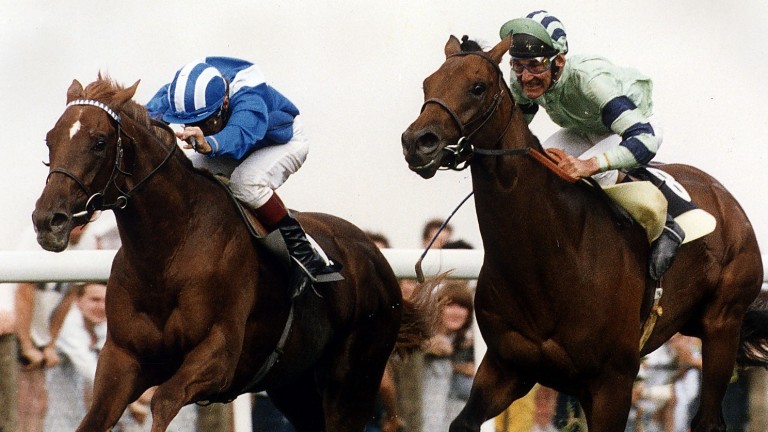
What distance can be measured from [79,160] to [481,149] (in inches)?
49.7

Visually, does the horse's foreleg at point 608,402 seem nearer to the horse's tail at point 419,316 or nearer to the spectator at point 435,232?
the horse's tail at point 419,316

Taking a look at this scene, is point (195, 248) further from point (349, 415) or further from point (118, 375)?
point (349, 415)

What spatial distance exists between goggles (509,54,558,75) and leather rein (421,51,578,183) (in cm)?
24

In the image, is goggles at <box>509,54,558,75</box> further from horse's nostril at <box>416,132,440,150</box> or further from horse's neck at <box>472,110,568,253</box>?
horse's nostril at <box>416,132,440,150</box>

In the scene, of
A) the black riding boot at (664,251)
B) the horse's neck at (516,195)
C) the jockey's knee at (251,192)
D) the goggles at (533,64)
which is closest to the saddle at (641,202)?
the black riding boot at (664,251)

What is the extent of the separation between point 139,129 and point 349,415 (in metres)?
1.59

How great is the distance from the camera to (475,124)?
180 inches

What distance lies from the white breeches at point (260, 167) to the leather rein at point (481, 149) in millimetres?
1017

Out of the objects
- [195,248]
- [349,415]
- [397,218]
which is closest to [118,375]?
[195,248]

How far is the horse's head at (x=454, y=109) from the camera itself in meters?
4.39

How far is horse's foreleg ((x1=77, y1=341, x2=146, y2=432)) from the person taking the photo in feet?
A: 16.0

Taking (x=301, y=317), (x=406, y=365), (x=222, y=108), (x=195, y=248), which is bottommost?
(x=406, y=365)

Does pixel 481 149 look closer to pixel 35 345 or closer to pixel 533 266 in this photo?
pixel 533 266

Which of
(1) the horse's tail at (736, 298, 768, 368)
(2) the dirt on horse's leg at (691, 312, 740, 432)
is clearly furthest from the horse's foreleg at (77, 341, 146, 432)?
(1) the horse's tail at (736, 298, 768, 368)
